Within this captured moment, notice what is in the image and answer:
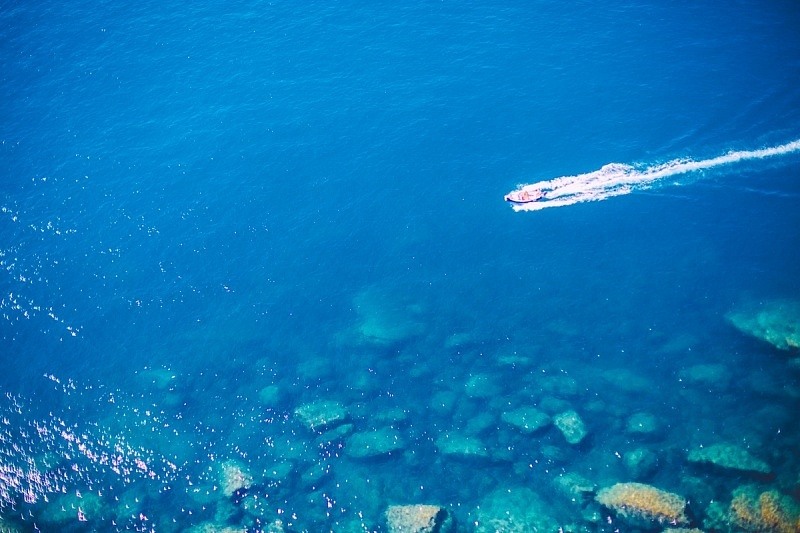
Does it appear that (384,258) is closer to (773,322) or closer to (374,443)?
(374,443)

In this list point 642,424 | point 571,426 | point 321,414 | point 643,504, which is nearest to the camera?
point 643,504

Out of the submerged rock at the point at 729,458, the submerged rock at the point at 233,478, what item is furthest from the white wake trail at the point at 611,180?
the submerged rock at the point at 233,478

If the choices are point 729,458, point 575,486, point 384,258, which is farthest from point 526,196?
point 729,458

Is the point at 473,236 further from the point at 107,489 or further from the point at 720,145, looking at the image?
the point at 107,489

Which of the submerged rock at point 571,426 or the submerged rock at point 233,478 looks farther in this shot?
the submerged rock at point 233,478

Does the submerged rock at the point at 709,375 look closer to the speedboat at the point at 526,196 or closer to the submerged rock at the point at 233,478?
the speedboat at the point at 526,196

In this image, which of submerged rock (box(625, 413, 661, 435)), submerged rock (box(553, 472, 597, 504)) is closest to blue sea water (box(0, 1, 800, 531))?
submerged rock (box(625, 413, 661, 435))

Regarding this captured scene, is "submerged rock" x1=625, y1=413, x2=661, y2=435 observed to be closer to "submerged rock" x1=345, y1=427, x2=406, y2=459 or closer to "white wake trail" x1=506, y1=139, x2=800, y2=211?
"submerged rock" x1=345, y1=427, x2=406, y2=459
